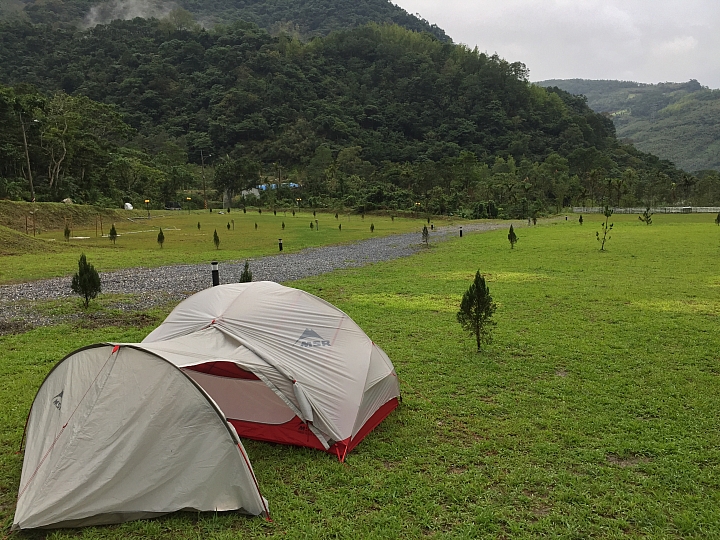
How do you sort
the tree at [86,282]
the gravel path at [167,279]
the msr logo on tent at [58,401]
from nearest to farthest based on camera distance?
the msr logo on tent at [58,401] < the tree at [86,282] < the gravel path at [167,279]

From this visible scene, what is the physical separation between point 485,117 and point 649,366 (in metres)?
139

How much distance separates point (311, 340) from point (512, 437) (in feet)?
8.73

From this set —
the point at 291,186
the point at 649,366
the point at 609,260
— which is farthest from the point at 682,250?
the point at 291,186

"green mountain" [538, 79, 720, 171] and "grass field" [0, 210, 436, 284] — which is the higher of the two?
"green mountain" [538, 79, 720, 171]

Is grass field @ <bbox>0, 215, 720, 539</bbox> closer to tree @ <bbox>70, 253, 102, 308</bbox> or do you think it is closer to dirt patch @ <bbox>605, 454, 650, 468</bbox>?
dirt patch @ <bbox>605, 454, 650, 468</bbox>

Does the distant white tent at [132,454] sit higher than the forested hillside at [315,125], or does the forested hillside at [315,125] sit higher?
the forested hillside at [315,125]

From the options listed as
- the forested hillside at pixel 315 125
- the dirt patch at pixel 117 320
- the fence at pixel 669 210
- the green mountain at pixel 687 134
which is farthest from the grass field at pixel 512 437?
the green mountain at pixel 687 134

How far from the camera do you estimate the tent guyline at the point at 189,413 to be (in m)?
4.27

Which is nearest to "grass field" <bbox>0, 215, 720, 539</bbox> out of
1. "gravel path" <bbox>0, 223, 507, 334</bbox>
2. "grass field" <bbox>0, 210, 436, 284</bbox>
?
"gravel path" <bbox>0, 223, 507, 334</bbox>

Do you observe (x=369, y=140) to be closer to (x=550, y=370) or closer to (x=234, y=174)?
(x=234, y=174)

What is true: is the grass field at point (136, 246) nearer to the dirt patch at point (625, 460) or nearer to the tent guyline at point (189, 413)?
the tent guyline at point (189, 413)

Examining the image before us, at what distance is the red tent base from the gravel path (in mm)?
8007

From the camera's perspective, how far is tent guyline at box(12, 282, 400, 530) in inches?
168

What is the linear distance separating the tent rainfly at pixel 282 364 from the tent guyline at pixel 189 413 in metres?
0.02
